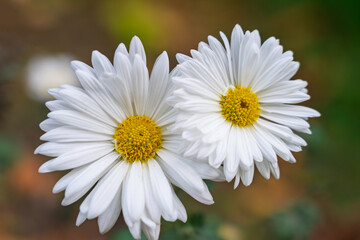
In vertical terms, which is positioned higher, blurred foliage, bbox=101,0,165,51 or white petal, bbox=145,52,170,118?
blurred foliage, bbox=101,0,165,51

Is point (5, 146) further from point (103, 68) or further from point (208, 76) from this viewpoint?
point (208, 76)

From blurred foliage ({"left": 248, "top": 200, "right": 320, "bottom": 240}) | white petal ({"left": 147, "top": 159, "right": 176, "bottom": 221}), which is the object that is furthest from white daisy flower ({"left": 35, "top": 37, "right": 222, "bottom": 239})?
blurred foliage ({"left": 248, "top": 200, "right": 320, "bottom": 240})

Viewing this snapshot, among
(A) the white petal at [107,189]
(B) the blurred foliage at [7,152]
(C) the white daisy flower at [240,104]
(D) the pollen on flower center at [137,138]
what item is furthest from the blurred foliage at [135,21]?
(A) the white petal at [107,189]

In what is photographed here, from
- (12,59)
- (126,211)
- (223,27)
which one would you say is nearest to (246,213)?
(223,27)

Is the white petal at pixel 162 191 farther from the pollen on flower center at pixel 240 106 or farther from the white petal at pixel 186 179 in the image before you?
the pollen on flower center at pixel 240 106

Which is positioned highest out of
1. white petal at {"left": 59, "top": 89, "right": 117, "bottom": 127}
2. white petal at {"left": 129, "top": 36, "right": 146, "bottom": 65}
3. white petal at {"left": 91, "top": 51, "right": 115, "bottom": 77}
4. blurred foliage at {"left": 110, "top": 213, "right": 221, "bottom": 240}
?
white petal at {"left": 129, "top": 36, "right": 146, "bottom": 65}

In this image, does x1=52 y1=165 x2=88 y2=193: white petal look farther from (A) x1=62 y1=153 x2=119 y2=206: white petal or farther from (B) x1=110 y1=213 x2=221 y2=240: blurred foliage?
(B) x1=110 y1=213 x2=221 y2=240: blurred foliage

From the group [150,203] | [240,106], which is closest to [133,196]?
[150,203]
